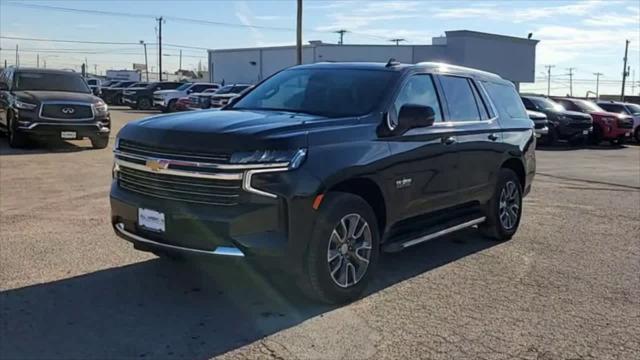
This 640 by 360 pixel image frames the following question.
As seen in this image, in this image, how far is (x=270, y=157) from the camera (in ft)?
15.0

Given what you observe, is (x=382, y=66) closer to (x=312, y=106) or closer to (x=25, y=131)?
(x=312, y=106)

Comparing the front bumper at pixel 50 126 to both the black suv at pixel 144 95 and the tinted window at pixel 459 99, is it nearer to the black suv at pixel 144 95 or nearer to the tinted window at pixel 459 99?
the tinted window at pixel 459 99

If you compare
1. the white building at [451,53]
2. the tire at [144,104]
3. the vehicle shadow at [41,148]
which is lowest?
the vehicle shadow at [41,148]

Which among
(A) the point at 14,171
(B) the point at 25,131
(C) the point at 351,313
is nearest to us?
(C) the point at 351,313

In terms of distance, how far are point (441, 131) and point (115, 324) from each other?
3326 millimetres

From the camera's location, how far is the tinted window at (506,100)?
7523mm

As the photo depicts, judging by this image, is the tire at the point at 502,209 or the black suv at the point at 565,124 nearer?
the tire at the point at 502,209

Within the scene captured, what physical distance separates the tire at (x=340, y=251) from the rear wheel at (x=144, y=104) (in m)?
37.2

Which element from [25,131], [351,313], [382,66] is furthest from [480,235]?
[25,131]

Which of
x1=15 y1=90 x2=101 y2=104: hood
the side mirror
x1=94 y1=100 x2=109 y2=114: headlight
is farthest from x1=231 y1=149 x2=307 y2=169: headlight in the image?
x1=94 y1=100 x2=109 y2=114: headlight

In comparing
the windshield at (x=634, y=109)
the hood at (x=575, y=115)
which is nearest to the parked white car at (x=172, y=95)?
the hood at (x=575, y=115)

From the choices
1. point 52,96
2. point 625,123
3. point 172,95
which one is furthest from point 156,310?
point 172,95

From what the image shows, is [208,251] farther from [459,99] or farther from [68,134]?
[68,134]

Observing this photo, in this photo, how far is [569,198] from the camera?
10.8 metres
